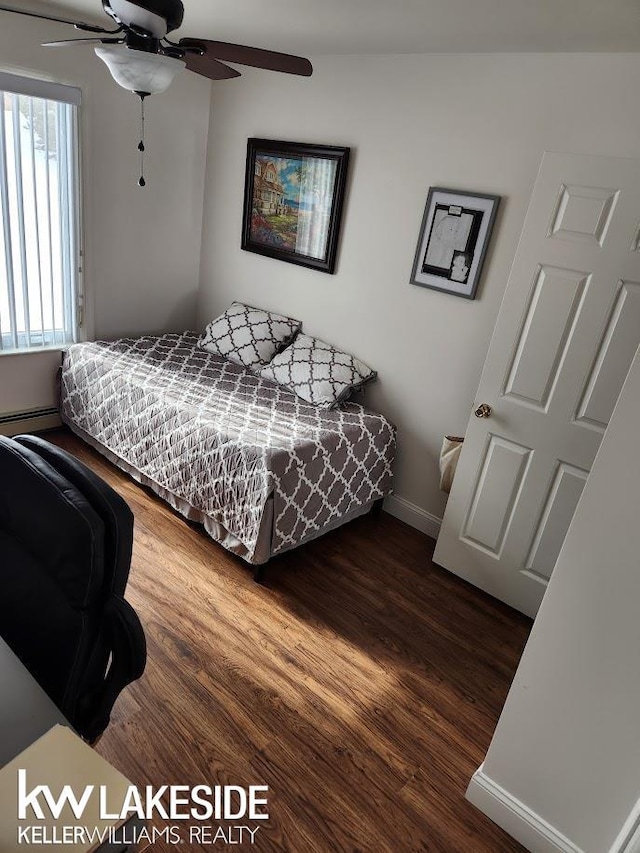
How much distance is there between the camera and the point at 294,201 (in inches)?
132

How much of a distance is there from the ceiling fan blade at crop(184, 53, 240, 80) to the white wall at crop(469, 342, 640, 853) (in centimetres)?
163

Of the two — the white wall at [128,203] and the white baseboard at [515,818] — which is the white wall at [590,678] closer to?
the white baseboard at [515,818]

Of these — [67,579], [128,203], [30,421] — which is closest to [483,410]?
[67,579]

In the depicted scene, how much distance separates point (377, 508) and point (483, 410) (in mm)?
972

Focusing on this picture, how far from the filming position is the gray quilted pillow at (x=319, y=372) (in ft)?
10.2

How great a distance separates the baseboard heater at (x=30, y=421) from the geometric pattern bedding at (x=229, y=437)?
0.36 feet

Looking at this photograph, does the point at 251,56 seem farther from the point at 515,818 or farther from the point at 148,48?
the point at 515,818

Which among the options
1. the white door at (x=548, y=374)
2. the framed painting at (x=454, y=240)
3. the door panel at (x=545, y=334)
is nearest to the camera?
the white door at (x=548, y=374)

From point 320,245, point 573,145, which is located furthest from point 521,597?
point 320,245

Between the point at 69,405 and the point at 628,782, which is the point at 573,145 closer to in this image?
the point at 628,782

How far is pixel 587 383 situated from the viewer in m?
2.26

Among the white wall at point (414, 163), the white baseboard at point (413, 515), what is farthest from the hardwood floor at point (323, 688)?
the white wall at point (414, 163)

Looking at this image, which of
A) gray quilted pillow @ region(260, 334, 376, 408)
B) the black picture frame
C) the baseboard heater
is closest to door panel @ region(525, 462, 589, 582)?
gray quilted pillow @ region(260, 334, 376, 408)

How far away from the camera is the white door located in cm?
210
